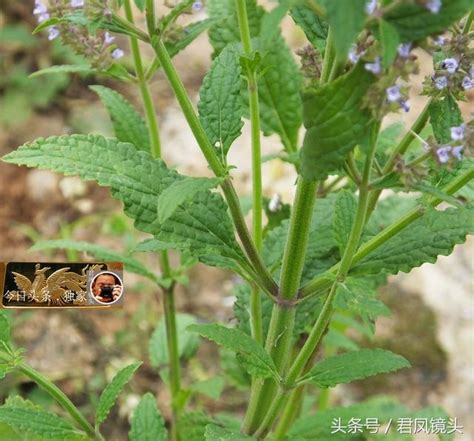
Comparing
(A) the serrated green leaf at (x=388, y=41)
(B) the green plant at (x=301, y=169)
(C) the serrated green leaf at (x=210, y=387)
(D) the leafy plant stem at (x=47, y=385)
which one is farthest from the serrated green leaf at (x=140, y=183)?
(C) the serrated green leaf at (x=210, y=387)

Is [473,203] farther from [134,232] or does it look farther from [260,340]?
[134,232]

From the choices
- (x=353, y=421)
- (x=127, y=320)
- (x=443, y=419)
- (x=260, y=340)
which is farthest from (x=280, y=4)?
(x=127, y=320)

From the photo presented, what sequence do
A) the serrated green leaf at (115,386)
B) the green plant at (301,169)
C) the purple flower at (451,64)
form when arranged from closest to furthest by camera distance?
the green plant at (301,169)
the purple flower at (451,64)
the serrated green leaf at (115,386)

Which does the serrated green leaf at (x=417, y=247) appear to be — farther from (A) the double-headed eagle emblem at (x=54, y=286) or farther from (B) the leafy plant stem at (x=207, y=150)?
(A) the double-headed eagle emblem at (x=54, y=286)

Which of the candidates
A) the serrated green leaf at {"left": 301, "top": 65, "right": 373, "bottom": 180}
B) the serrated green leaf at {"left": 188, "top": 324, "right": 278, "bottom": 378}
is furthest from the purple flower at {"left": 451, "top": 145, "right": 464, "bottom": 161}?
the serrated green leaf at {"left": 188, "top": 324, "right": 278, "bottom": 378}

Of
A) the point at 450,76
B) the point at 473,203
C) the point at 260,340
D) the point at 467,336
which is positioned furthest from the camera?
the point at 467,336

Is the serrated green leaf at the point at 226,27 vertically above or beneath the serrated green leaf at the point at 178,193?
above

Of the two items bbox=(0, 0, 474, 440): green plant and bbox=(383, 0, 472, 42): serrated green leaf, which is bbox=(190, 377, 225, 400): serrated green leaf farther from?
bbox=(383, 0, 472, 42): serrated green leaf
